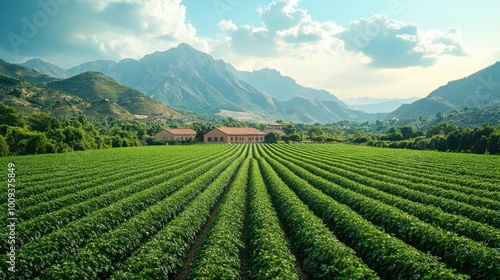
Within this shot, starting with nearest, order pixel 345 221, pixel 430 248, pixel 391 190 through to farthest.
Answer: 1. pixel 430 248
2. pixel 345 221
3. pixel 391 190

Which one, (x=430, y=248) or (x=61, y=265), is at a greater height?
(x=61, y=265)

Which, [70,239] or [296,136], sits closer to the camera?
[70,239]

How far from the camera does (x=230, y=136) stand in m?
140

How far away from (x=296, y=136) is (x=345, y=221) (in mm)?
140179

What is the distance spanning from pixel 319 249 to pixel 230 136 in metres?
129

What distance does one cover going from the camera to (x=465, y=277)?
27.3 ft

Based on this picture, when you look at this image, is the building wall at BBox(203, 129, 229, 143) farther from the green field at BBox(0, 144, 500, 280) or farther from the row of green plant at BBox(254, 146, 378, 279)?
the row of green plant at BBox(254, 146, 378, 279)

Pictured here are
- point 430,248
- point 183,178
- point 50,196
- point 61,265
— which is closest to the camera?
point 61,265

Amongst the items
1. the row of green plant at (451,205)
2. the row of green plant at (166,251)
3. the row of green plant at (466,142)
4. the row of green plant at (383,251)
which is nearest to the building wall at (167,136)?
the row of green plant at (466,142)

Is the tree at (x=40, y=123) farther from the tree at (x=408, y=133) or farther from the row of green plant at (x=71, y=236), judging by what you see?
the tree at (x=408, y=133)

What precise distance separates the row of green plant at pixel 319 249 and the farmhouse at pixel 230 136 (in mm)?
120462

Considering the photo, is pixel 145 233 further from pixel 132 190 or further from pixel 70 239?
pixel 132 190

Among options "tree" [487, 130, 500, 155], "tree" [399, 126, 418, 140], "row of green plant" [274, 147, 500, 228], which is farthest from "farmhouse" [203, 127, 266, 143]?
"row of green plant" [274, 147, 500, 228]

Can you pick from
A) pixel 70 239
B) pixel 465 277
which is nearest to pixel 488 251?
pixel 465 277
